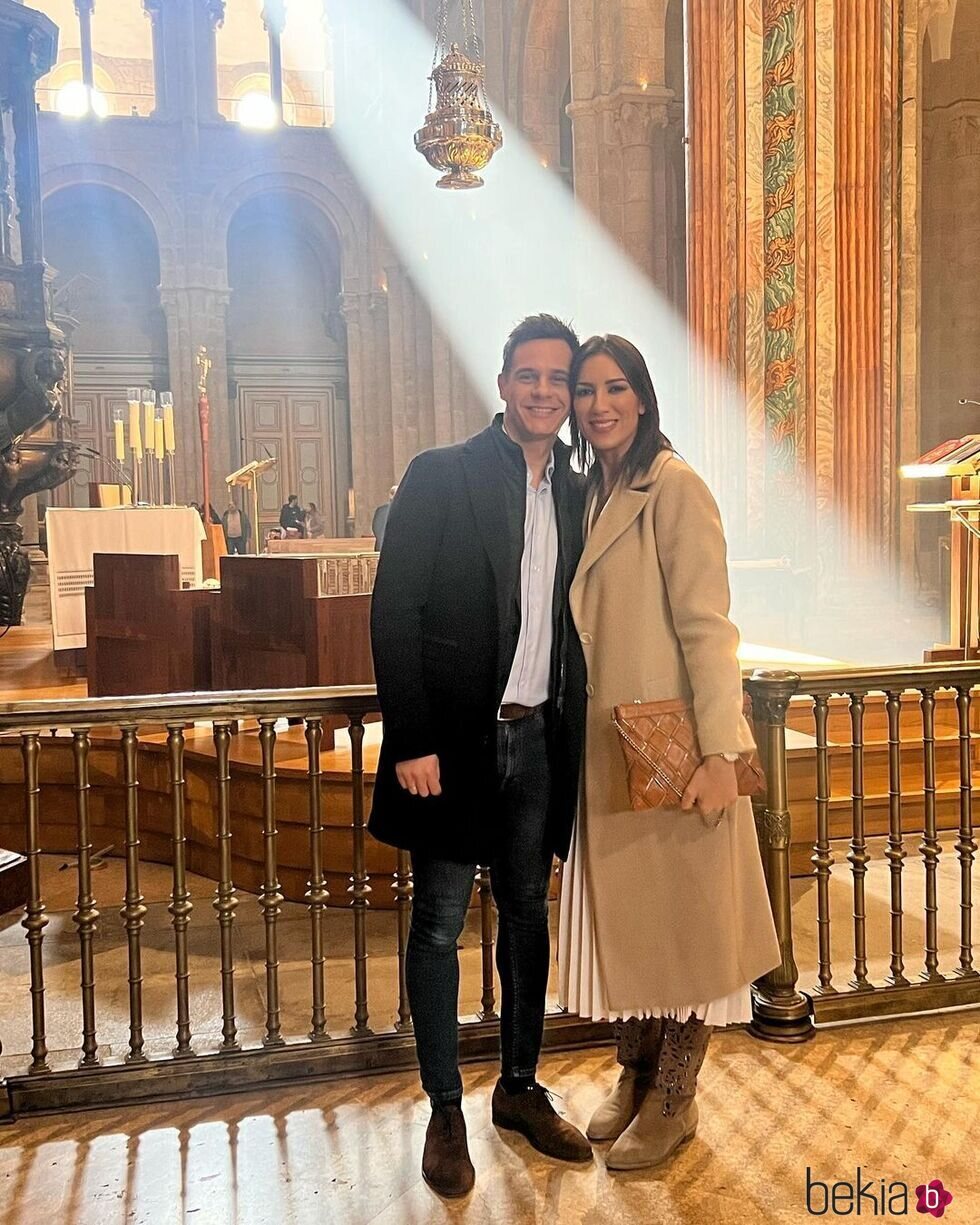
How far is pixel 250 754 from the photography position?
5.25m

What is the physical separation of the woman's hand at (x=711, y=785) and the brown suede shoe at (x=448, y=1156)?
865 mm

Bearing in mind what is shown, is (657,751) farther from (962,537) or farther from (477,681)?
(962,537)

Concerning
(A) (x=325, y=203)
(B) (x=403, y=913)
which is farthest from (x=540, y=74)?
(B) (x=403, y=913)

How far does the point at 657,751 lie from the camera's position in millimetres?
2410

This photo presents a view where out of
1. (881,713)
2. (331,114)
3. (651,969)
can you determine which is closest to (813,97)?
(881,713)

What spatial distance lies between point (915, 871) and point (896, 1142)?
99.5 inches

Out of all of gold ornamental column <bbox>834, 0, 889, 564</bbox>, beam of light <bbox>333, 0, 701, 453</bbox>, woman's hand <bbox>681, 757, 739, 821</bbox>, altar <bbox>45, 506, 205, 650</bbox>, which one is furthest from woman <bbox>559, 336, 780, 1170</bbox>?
beam of light <bbox>333, 0, 701, 453</bbox>

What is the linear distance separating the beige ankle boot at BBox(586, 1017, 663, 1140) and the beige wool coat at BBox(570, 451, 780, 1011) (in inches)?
11.5

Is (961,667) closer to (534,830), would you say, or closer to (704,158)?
(534,830)

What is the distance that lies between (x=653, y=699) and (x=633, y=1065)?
3.13 ft

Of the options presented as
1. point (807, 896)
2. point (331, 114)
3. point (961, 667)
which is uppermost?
point (331, 114)

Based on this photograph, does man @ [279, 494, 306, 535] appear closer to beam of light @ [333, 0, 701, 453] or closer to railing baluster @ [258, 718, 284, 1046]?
beam of light @ [333, 0, 701, 453]

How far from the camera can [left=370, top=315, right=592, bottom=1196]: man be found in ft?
8.09

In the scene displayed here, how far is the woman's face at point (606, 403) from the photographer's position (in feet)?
8.15
